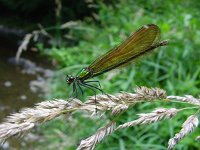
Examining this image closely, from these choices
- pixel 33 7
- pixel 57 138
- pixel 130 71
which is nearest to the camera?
pixel 130 71

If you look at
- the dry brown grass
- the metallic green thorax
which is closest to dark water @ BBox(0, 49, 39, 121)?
the metallic green thorax

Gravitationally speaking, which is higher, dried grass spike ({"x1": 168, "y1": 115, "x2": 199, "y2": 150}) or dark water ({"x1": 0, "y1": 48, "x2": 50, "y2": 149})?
dark water ({"x1": 0, "y1": 48, "x2": 50, "y2": 149})

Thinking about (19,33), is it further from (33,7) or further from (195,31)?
(195,31)

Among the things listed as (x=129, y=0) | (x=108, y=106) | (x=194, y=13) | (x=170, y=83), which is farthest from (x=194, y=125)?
(x=129, y=0)

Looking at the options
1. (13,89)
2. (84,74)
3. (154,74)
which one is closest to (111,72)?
(84,74)

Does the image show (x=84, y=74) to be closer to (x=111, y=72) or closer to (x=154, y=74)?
(x=111, y=72)

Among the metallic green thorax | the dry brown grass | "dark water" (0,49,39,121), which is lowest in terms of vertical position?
the dry brown grass

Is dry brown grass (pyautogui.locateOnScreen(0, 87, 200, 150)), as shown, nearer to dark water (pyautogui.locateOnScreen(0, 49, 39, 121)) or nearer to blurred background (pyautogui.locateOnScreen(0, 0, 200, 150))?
blurred background (pyautogui.locateOnScreen(0, 0, 200, 150))
